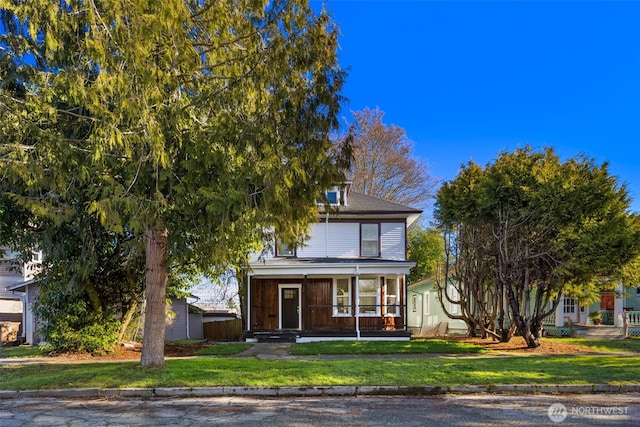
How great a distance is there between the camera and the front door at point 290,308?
21500 mm

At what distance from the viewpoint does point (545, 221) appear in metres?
15.0

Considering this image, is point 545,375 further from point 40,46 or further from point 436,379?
point 40,46

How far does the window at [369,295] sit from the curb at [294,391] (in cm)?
1220

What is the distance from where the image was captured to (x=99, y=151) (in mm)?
8227

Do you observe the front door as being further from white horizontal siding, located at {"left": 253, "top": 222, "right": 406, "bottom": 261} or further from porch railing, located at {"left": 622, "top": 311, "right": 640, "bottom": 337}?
porch railing, located at {"left": 622, "top": 311, "right": 640, "bottom": 337}

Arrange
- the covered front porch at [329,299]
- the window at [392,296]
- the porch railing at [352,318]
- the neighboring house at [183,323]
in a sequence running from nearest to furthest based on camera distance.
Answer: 1. the covered front porch at [329,299]
2. the porch railing at [352,318]
3. the window at [392,296]
4. the neighboring house at [183,323]

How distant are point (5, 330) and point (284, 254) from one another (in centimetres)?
1280

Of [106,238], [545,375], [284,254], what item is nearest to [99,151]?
[106,238]

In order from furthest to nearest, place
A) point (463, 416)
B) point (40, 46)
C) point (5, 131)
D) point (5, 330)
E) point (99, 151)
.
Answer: point (5, 330)
point (40, 46)
point (5, 131)
point (99, 151)
point (463, 416)

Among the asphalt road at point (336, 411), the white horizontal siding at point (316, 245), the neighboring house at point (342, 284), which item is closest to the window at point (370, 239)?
the neighboring house at point (342, 284)

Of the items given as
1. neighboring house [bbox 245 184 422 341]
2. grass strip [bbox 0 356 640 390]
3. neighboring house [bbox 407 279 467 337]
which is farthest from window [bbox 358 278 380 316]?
grass strip [bbox 0 356 640 390]

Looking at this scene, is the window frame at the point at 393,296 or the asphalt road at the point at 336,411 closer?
the asphalt road at the point at 336,411

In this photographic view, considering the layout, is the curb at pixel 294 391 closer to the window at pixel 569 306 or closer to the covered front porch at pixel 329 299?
the covered front porch at pixel 329 299

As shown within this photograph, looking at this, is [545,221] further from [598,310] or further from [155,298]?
[598,310]
